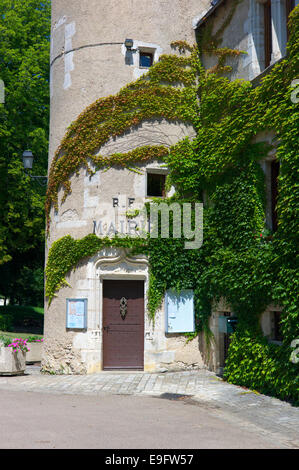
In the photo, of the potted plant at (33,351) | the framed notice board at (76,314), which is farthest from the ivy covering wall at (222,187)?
the potted plant at (33,351)

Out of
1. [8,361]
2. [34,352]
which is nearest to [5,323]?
[34,352]

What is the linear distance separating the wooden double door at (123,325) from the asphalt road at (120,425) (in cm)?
298

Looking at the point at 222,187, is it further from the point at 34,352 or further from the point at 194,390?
the point at 34,352

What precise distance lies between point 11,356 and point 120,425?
5.83 m

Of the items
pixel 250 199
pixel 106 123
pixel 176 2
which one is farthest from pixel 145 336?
pixel 176 2

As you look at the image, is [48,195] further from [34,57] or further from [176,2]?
[34,57]

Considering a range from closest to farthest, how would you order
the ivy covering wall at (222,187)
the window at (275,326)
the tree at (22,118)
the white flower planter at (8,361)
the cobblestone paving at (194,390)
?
the cobblestone paving at (194,390)
the ivy covering wall at (222,187)
the window at (275,326)
the white flower planter at (8,361)
the tree at (22,118)

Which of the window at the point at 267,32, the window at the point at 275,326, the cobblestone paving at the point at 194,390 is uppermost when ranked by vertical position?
the window at the point at 267,32

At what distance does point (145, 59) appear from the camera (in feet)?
45.1

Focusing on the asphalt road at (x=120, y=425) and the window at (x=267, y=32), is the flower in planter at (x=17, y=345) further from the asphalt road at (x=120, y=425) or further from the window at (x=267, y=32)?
the window at (x=267, y=32)

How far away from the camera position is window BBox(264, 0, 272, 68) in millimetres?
11477

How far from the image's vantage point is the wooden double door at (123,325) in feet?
42.1

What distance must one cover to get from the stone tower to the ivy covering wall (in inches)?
10.2

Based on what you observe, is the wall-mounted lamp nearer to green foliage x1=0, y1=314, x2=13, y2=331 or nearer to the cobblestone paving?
the cobblestone paving
